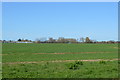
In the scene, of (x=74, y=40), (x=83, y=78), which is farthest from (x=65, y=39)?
(x=83, y=78)

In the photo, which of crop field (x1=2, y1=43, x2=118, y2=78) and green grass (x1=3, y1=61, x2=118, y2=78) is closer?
green grass (x1=3, y1=61, x2=118, y2=78)

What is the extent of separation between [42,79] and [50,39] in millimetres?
168366

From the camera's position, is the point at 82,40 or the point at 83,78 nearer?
the point at 83,78

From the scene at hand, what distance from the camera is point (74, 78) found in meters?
10.2

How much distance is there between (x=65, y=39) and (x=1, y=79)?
6603 inches

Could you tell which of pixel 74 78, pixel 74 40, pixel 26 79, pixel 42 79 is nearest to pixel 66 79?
pixel 74 78

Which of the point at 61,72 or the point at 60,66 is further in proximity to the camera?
the point at 60,66

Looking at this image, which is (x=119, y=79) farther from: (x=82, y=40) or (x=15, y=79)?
(x=82, y=40)

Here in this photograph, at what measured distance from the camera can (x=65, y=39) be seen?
178 m

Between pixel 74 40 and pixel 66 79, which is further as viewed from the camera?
pixel 74 40

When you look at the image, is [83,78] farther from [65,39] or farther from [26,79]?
[65,39]

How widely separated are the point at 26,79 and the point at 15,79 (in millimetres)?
479

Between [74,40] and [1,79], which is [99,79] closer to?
[1,79]

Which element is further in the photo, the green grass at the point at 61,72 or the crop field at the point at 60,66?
the crop field at the point at 60,66
